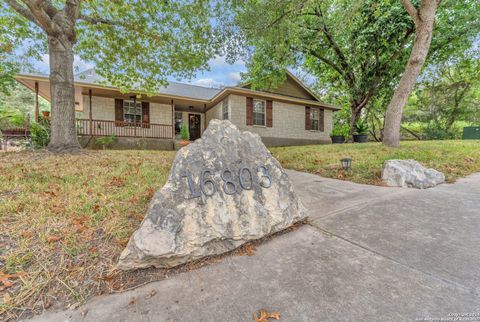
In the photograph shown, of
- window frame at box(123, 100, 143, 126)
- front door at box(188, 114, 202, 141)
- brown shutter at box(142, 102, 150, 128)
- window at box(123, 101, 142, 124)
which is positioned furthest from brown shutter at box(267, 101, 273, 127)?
window at box(123, 101, 142, 124)

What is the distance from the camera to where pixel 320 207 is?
112 inches

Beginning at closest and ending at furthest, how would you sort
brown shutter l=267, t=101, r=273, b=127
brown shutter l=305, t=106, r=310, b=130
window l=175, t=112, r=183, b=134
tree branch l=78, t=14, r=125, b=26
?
tree branch l=78, t=14, r=125, b=26 < brown shutter l=267, t=101, r=273, b=127 < brown shutter l=305, t=106, r=310, b=130 < window l=175, t=112, r=183, b=134

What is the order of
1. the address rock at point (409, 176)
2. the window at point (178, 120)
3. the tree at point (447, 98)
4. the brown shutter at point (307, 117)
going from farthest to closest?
the tree at point (447, 98), the window at point (178, 120), the brown shutter at point (307, 117), the address rock at point (409, 176)

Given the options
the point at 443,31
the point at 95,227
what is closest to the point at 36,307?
the point at 95,227

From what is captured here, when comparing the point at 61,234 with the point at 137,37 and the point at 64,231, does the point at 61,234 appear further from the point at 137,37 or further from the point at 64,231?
the point at 137,37

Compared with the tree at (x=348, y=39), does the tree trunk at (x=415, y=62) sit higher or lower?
lower

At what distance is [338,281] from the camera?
1.44m

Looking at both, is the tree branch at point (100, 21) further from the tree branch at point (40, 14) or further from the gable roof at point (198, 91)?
the gable roof at point (198, 91)

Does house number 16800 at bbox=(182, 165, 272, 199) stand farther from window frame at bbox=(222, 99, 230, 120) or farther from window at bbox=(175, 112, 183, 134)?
window at bbox=(175, 112, 183, 134)

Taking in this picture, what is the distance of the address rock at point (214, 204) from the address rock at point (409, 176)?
2682 mm

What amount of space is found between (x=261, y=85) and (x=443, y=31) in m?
8.65

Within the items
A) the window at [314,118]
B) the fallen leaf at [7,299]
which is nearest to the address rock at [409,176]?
the fallen leaf at [7,299]

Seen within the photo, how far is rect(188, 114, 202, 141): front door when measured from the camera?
14.6 metres

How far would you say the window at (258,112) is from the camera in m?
11.6
